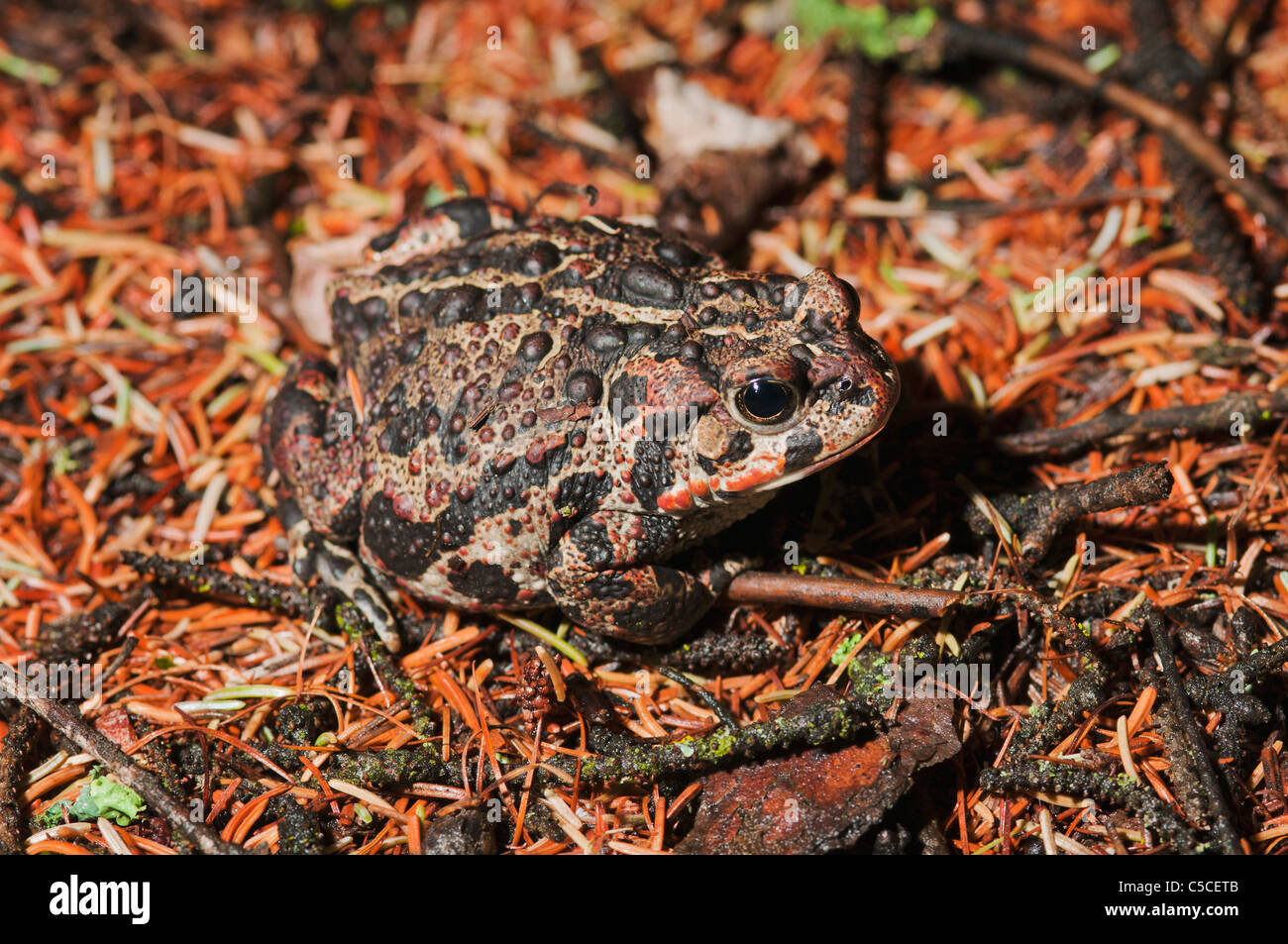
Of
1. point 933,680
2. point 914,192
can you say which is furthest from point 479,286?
point 914,192

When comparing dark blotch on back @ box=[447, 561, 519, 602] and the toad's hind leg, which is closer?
dark blotch on back @ box=[447, 561, 519, 602]

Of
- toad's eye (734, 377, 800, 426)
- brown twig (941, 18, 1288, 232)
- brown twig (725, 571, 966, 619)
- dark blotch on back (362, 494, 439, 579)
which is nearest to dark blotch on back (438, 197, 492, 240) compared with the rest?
dark blotch on back (362, 494, 439, 579)

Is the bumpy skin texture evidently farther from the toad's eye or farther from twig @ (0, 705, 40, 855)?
twig @ (0, 705, 40, 855)

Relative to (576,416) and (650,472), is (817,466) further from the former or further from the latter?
(576,416)

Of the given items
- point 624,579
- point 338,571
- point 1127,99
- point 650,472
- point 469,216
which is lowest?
point 338,571

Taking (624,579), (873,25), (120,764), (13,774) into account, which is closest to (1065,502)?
(624,579)

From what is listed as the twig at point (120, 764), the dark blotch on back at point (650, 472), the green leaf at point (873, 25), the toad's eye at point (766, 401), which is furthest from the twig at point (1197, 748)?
the green leaf at point (873, 25)
